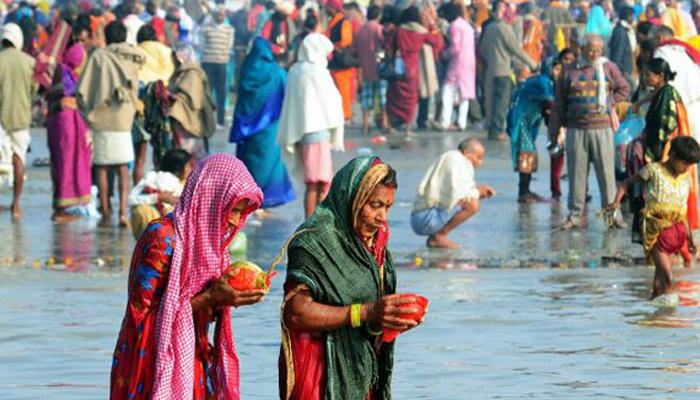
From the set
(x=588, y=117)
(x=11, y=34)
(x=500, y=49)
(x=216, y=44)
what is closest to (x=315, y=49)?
(x=588, y=117)

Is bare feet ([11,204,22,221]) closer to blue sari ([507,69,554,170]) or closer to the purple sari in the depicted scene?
the purple sari

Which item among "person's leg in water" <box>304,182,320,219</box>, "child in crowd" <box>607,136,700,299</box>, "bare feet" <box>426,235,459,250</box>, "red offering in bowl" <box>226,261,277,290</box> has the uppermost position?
"red offering in bowl" <box>226,261,277,290</box>

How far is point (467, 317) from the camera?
12188 millimetres

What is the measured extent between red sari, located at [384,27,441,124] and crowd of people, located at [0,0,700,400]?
0.03 meters

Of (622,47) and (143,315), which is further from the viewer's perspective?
(622,47)

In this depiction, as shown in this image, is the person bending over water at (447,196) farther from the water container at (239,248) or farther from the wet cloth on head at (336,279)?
the wet cloth on head at (336,279)

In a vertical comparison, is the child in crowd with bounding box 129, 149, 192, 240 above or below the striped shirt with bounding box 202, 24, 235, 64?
above

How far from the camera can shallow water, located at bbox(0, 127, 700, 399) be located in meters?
10.0

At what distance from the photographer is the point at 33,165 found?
2319 cm

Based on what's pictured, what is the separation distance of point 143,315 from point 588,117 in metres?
10.3

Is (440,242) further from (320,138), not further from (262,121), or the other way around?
(262,121)

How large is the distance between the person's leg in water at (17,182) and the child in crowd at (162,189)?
4963mm

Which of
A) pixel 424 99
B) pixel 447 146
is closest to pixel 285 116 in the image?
pixel 447 146

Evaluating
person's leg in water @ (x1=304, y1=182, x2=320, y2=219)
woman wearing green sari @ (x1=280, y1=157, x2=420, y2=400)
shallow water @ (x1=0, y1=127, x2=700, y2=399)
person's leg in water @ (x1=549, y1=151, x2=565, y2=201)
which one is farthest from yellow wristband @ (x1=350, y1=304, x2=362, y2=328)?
person's leg in water @ (x1=549, y1=151, x2=565, y2=201)
